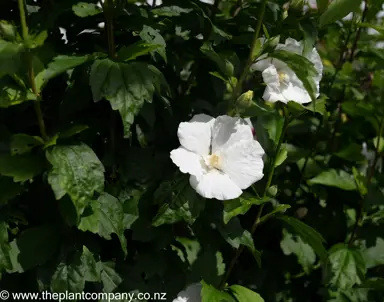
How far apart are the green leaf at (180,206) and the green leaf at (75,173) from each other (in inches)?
7.1

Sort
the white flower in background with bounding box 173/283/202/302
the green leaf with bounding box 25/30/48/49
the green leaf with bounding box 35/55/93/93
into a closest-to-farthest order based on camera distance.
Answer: the green leaf with bounding box 25/30/48/49 < the green leaf with bounding box 35/55/93/93 < the white flower in background with bounding box 173/283/202/302

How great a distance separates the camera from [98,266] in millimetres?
1472

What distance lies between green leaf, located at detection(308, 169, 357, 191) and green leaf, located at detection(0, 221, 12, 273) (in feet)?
3.26

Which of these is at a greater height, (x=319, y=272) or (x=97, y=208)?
(x=97, y=208)

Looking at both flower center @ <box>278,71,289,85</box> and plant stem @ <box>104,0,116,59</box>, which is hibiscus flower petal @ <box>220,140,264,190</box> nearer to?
flower center @ <box>278,71,289,85</box>

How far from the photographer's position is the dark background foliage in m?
1.31

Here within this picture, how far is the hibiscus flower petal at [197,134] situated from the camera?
140 centimetres

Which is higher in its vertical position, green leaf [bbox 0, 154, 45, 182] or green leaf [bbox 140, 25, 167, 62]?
green leaf [bbox 140, 25, 167, 62]

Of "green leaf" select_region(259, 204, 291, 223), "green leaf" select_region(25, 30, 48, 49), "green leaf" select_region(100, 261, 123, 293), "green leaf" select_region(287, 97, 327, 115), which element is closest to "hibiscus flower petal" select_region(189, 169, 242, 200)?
"green leaf" select_region(259, 204, 291, 223)

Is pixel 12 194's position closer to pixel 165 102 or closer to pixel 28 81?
pixel 28 81

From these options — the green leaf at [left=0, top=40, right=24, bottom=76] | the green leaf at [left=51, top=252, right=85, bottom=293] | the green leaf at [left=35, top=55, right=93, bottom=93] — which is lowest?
the green leaf at [left=51, top=252, right=85, bottom=293]

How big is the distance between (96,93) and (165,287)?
67 cm

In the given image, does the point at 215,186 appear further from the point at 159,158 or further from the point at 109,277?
the point at 109,277

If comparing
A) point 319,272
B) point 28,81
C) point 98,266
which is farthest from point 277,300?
point 28,81
